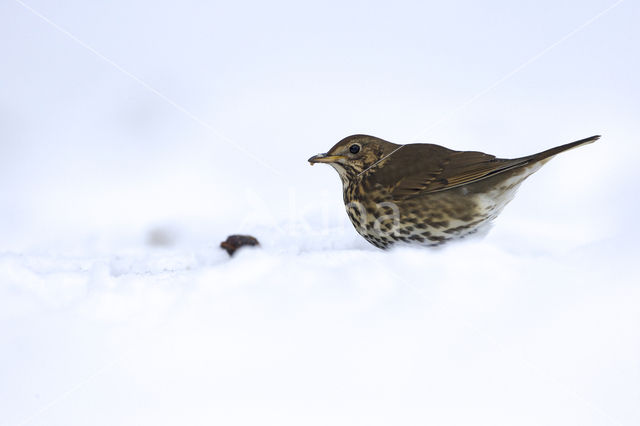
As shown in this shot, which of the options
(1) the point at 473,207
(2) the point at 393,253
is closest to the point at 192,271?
(2) the point at 393,253

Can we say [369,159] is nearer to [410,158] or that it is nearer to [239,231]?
[410,158]

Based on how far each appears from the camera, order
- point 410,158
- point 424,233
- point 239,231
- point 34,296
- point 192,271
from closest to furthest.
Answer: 1. point 34,296
2. point 192,271
3. point 424,233
4. point 410,158
5. point 239,231

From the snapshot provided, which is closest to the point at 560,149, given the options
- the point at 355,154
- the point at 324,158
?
the point at 355,154

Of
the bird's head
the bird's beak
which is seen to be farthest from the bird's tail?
the bird's beak

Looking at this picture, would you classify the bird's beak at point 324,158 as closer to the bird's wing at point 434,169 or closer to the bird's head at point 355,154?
the bird's head at point 355,154

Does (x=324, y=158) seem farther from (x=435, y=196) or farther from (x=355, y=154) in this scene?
(x=435, y=196)

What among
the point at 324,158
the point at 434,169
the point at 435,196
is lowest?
the point at 435,196

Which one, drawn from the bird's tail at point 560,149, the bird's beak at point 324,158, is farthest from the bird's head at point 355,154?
the bird's tail at point 560,149
